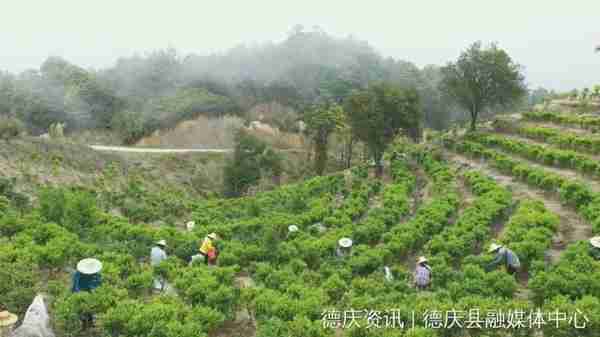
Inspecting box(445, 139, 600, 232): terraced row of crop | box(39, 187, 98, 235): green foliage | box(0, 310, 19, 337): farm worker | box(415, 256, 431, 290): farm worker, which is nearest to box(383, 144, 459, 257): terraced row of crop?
box(415, 256, 431, 290): farm worker

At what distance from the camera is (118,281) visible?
9.66m

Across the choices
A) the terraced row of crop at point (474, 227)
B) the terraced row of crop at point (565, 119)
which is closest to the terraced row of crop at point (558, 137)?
the terraced row of crop at point (565, 119)

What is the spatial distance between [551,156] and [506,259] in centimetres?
1405

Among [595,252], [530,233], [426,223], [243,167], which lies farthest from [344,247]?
[243,167]

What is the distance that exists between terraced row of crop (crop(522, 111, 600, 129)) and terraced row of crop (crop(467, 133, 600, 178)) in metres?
4.28

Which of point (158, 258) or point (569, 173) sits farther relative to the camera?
point (569, 173)

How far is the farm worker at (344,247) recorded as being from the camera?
13.6 metres

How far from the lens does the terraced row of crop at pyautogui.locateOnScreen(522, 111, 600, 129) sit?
91.7ft

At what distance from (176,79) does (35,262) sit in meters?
63.7

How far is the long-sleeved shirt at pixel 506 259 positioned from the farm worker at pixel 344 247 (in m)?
4.19

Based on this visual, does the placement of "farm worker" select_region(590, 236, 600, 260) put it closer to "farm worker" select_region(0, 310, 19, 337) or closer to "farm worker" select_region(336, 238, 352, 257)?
"farm worker" select_region(336, 238, 352, 257)

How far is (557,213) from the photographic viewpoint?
54.6ft

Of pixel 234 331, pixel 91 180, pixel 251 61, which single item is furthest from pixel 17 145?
pixel 251 61

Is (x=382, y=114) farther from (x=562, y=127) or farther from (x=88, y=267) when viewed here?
(x=88, y=267)
